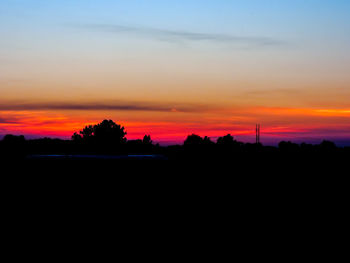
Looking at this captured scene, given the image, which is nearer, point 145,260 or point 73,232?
point 145,260

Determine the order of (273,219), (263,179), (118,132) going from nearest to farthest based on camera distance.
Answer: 1. (273,219)
2. (263,179)
3. (118,132)

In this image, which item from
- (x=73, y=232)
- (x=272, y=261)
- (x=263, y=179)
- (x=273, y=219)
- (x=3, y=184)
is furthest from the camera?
(x=263, y=179)

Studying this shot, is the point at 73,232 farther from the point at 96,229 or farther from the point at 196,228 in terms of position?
the point at 196,228

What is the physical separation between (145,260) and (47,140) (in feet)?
324

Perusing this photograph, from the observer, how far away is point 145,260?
11.1m

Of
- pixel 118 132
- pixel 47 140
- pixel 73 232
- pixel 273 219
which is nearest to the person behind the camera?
pixel 73 232

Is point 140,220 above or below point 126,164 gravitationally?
below

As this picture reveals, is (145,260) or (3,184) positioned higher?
(3,184)

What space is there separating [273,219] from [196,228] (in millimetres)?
2908

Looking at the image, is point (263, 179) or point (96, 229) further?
point (263, 179)

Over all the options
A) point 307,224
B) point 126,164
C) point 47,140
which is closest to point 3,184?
point 126,164

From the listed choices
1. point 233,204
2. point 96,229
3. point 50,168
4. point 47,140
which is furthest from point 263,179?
point 47,140

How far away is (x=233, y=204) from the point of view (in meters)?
18.2

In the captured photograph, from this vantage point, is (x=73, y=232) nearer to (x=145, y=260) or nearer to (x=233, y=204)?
(x=145, y=260)
